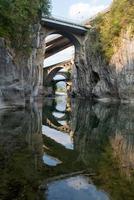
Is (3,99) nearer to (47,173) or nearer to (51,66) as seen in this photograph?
(47,173)

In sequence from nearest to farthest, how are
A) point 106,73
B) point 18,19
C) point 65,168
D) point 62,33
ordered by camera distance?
point 65,168 → point 18,19 → point 106,73 → point 62,33

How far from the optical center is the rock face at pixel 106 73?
65.6 meters

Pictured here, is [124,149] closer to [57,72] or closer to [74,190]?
[74,190]

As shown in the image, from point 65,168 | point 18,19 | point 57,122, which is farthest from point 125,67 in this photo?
point 65,168

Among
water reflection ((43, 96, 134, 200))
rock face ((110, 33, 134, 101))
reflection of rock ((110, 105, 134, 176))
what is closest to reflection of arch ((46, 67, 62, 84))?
rock face ((110, 33, 134, 101))

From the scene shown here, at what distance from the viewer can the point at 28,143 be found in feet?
52.7

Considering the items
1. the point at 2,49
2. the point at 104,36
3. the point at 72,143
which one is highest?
the point at 104,36

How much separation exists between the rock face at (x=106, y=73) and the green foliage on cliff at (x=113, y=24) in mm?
1596

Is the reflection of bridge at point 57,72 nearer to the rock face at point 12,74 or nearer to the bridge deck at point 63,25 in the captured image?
the bridge deck at point 63,25

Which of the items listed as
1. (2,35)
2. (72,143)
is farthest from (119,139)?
(2,35)

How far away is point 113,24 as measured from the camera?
224ft

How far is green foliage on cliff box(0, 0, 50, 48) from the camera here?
39906mm

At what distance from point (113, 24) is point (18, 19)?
30.2 meters

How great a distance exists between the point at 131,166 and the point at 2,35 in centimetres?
2975
